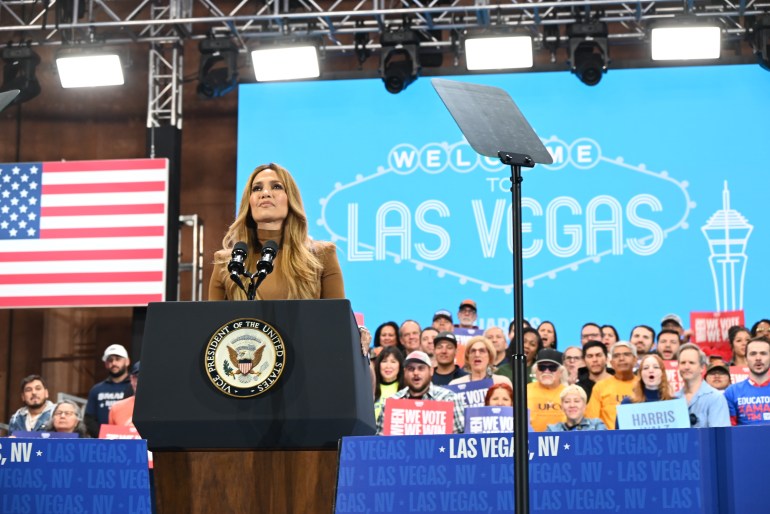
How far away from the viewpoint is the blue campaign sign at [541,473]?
2477 mm

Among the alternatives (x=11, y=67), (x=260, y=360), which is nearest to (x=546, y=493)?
(x=260, y=360)

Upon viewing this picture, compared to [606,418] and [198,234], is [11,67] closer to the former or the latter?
[198,234]

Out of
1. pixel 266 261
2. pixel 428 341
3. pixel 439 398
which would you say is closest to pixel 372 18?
pixel 428 341

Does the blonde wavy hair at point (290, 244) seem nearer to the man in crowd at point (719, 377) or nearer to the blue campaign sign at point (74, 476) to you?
the blue campaign sign at point (74, 476)

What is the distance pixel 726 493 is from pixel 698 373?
13.3ft

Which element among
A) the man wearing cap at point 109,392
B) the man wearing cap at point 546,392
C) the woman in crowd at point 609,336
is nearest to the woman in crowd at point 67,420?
the man wearing cap at point 109,392

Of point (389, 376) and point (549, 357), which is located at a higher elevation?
point (549, 357)

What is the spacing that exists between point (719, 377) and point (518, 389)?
4.78 m

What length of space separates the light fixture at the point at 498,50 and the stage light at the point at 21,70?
14.0 feet

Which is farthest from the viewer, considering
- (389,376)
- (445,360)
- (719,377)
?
(445,360)

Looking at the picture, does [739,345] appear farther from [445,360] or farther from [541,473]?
[541,473]

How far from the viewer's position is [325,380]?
241cm

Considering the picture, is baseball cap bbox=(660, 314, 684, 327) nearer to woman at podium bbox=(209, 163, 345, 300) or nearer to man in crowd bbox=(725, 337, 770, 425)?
man in crowd bbox=(725, 337, 770, 425)

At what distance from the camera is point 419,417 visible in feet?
19.2
